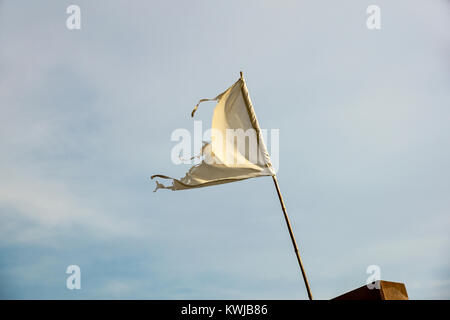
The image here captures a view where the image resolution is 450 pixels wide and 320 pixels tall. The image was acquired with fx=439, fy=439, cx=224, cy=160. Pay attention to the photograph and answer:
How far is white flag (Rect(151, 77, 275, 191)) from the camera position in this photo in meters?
14.4

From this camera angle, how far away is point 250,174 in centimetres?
1450

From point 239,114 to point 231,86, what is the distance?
3.58 feet

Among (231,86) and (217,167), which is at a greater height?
(231,86)

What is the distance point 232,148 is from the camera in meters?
15.0

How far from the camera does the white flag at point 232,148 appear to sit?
14430 millimetres
